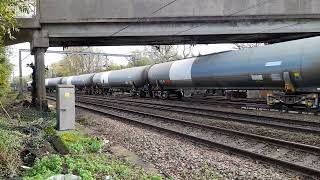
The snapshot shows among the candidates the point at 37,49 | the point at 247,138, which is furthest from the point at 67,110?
the point at 37,49

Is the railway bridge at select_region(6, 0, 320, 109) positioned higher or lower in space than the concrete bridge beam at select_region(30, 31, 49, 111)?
higher

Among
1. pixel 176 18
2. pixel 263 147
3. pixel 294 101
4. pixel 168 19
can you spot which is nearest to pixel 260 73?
pixel 294 101

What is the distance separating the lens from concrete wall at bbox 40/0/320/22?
2292 cm

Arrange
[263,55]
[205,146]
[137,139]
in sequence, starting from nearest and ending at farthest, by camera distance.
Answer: [205,146] < [137,139] < [263,55]

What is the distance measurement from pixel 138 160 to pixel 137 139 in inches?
121

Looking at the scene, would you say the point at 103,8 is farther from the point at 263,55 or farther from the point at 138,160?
the point at 138,160

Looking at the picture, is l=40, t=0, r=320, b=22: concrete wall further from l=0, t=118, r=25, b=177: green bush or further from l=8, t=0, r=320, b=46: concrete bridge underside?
l=0, t=118, r=25, b=177: green bush

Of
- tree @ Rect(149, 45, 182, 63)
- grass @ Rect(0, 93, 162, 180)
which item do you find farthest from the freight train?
tree @ Rect(149, 45, 182, 63)

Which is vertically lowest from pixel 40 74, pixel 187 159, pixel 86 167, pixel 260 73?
pixel 187 159

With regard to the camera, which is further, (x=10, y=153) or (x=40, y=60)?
(x=40, y=60)

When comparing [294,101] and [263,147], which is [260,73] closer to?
[294,101]

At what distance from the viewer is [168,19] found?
23016 millimetres

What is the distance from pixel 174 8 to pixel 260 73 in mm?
6929

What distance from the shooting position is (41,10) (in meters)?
22.6
